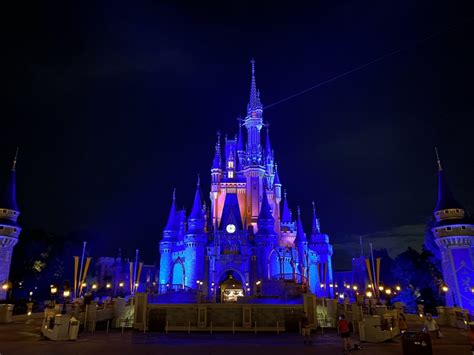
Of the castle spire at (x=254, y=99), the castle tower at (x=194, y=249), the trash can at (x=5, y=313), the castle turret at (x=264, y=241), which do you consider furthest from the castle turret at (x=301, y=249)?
the trash can at (x=5, y=313)

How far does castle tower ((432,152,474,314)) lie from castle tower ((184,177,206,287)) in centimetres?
3153


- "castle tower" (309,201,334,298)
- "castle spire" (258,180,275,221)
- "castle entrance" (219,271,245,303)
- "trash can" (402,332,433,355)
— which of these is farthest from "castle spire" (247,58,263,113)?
"trash can" (402,332,433,355)

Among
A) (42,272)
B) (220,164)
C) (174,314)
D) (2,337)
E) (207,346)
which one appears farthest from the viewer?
(220,164)

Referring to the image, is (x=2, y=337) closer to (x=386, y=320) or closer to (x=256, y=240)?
(x=386, y=320)

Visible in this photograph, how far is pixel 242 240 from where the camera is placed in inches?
2133

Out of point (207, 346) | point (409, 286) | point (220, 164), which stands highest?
point (220, 164)

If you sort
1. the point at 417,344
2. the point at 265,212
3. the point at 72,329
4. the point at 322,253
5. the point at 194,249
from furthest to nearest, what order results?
the point at 322,253 → the point at 265,212 → the point at 194,249 → the point at 72,329 → the point at 417,344

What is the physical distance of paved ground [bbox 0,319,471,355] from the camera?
577 inches

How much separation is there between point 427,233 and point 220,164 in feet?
118

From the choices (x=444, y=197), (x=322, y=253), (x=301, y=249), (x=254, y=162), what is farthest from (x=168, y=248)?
(x=444, y=197)

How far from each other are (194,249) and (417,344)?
44.8 m

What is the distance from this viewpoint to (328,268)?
67812 mm

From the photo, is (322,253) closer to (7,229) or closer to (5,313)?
(7,229)

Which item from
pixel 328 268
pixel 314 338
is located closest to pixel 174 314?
pixel 314 338
